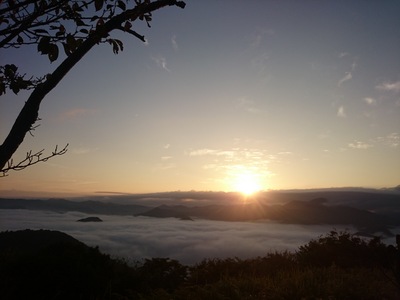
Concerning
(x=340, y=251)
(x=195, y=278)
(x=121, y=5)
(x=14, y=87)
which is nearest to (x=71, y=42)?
(x=121, y=5)

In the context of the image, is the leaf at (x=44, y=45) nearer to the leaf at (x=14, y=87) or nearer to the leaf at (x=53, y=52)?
the leaf at (x=53, y=52)

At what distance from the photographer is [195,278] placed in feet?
56.9

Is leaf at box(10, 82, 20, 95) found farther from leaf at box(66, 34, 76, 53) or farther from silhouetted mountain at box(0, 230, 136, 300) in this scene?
silhouetted mountain at box(0, 230, 136, 300)

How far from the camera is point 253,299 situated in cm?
981

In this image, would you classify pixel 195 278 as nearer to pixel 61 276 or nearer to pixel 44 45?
pixel 61 276

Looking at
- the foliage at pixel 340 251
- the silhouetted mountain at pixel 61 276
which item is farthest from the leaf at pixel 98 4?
the foliage at pixel 340 251

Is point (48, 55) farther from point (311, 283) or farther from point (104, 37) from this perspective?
point (311, 283)

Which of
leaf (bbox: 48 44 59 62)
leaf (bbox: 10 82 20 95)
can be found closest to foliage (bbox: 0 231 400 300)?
leaf (bbox: 10 82 20 95)

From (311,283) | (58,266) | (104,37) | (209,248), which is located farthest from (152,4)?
(209,248)

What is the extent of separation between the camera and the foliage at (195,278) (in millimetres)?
10461

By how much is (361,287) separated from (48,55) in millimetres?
10844

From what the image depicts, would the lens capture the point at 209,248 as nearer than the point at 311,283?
No

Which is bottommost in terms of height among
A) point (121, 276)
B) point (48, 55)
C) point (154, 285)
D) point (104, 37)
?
point (154, 285)

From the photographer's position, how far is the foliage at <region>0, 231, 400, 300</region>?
10.5 m
